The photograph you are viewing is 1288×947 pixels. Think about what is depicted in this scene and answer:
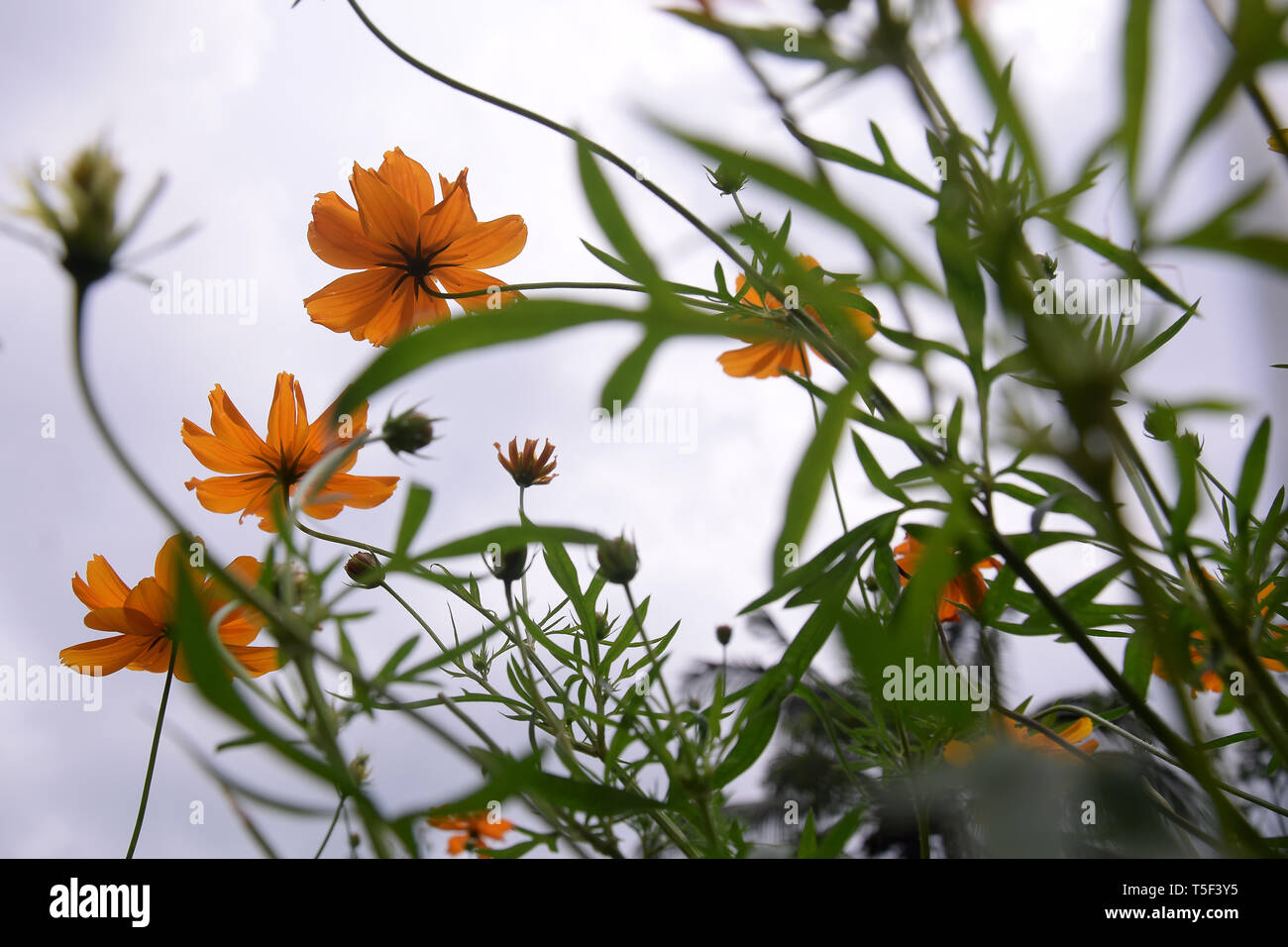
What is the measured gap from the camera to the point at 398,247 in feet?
1.80

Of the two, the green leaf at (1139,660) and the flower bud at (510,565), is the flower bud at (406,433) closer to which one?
the flower bud at (510,565)

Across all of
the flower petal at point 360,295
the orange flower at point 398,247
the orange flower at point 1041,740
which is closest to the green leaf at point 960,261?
the orange flower at point 1041,740

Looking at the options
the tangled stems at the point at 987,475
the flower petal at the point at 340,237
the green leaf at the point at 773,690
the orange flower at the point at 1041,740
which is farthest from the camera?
the flower petal at the point at 340,237

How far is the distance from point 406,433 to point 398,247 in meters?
0.27

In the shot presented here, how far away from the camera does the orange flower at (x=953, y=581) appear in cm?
32

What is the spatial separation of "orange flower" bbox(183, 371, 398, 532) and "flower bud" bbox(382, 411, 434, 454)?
0.41 feet

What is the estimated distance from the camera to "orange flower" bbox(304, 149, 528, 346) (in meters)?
0.52

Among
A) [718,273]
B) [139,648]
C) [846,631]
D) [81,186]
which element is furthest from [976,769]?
[139,648]

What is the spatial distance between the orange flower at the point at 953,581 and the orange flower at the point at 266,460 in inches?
11.5

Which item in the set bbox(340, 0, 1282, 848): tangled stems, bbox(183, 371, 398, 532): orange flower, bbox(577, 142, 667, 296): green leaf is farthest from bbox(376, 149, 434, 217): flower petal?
bbox(577, 142, 667, 296): green leaf

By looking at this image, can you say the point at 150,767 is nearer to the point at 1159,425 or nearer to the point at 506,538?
the point at 506,538

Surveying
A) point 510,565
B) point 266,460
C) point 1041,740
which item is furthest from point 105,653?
point 1041,740
